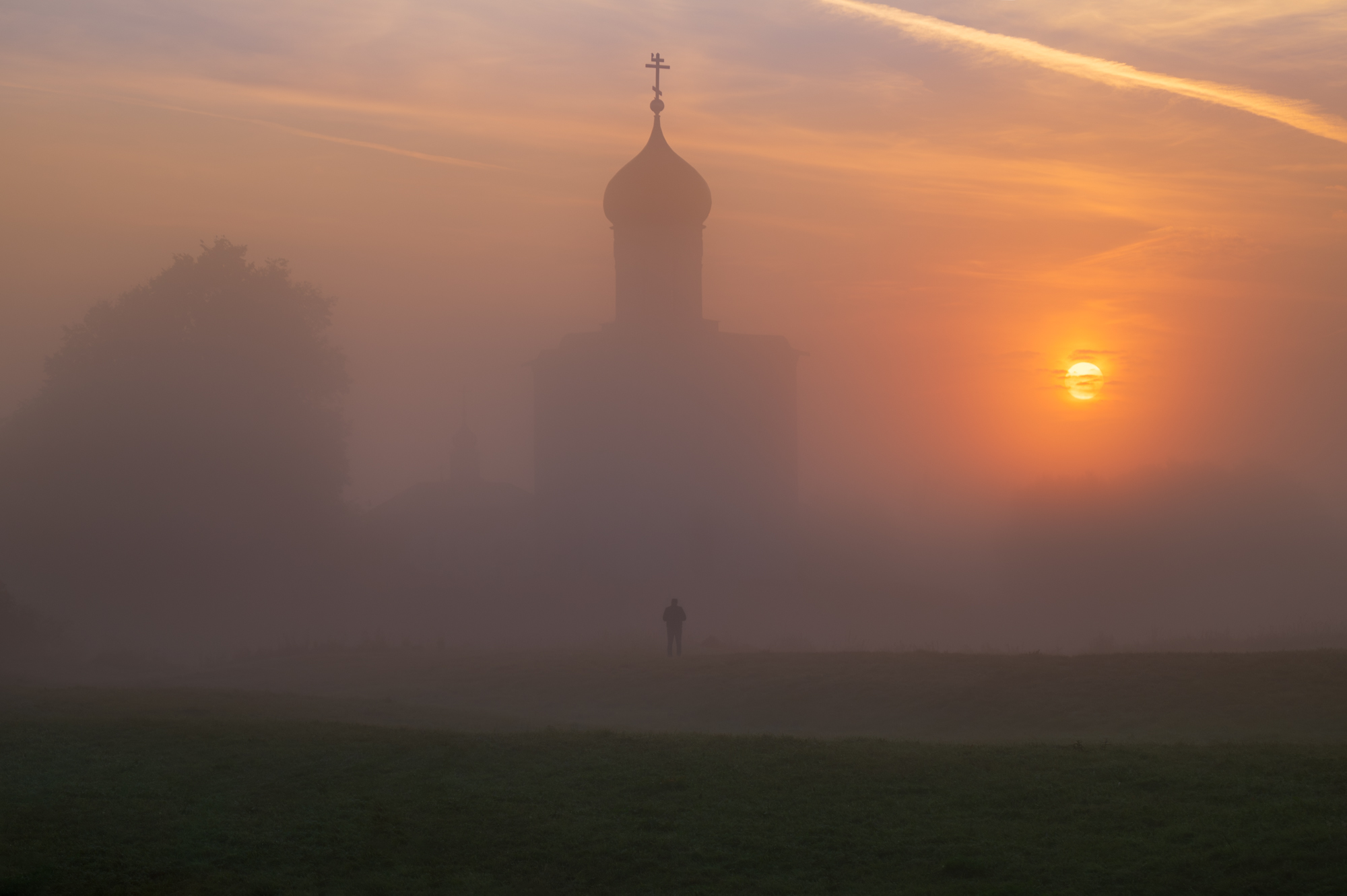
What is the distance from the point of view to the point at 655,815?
13.4 m

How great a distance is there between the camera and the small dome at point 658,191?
43.0 meters

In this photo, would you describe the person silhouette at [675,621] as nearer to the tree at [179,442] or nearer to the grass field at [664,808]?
the grass field at [664,808]

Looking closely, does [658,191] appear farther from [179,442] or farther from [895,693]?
[895,693]

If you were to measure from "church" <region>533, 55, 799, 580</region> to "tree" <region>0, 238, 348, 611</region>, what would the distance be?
7838mm

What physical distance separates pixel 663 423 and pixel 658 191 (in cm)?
776

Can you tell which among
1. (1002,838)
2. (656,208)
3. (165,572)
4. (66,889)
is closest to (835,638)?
(656,208)

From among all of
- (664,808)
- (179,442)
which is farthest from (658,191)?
(664,808)

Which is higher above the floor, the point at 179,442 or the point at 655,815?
the point at 179,442

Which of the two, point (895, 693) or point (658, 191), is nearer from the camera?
point (895, 693)

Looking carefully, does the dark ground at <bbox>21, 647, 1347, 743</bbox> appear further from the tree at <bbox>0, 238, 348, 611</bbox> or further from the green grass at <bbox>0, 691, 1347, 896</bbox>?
the tree at <bbox>0, 238, 348, 611</bbox>

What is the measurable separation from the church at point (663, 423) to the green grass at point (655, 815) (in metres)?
25.4

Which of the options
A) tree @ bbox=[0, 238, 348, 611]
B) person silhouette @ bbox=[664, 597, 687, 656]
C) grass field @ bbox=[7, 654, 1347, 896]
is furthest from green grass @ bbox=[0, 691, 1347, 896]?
tree @ bbox=[0, 238, 348, 611]

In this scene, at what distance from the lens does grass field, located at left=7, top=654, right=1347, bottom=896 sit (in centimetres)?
1159

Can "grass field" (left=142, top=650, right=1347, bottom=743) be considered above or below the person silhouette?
below
